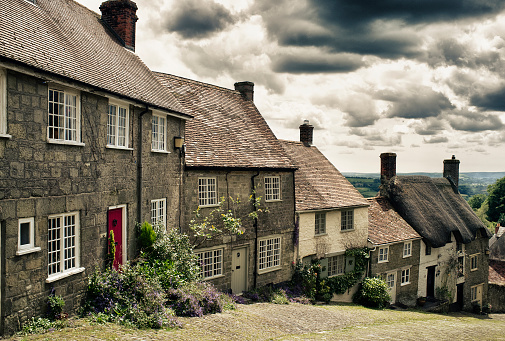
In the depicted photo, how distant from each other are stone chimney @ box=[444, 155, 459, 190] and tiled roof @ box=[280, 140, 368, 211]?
56.7ft

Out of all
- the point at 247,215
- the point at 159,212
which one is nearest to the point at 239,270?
the point at 247,215

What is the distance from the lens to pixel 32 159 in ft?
30.2

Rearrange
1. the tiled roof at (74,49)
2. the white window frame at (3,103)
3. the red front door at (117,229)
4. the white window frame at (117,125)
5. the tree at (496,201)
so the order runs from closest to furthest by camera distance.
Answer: the white window frame at (3,103) < the tiled roof at (74,49) < the white window frame at (117,125) < the red front door at (117,229) < the tree at (496,201)

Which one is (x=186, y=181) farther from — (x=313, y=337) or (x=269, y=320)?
(x=313, y=337)

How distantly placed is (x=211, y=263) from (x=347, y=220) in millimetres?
10855

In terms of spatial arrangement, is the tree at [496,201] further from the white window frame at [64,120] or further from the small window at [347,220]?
the white window frame at [64,120]

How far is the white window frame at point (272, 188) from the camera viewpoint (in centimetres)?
2066

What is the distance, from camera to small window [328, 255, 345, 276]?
952 inches

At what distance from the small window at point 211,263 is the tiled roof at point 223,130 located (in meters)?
3.95

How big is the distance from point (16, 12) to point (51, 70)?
2.83 m

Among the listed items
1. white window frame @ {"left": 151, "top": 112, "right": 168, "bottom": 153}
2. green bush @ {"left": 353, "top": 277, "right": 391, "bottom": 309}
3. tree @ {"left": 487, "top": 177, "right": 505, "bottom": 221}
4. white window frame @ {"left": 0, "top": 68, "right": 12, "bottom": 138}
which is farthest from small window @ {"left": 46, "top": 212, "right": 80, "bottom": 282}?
tree @ {"left": 487, "top": 177, "right": 505, "bottom": 221}

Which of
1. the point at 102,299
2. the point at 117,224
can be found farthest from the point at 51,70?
the point at 102,299

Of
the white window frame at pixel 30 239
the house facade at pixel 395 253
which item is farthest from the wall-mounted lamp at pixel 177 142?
the house facade at pixel 395 253

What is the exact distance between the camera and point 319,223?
77.1 feet
